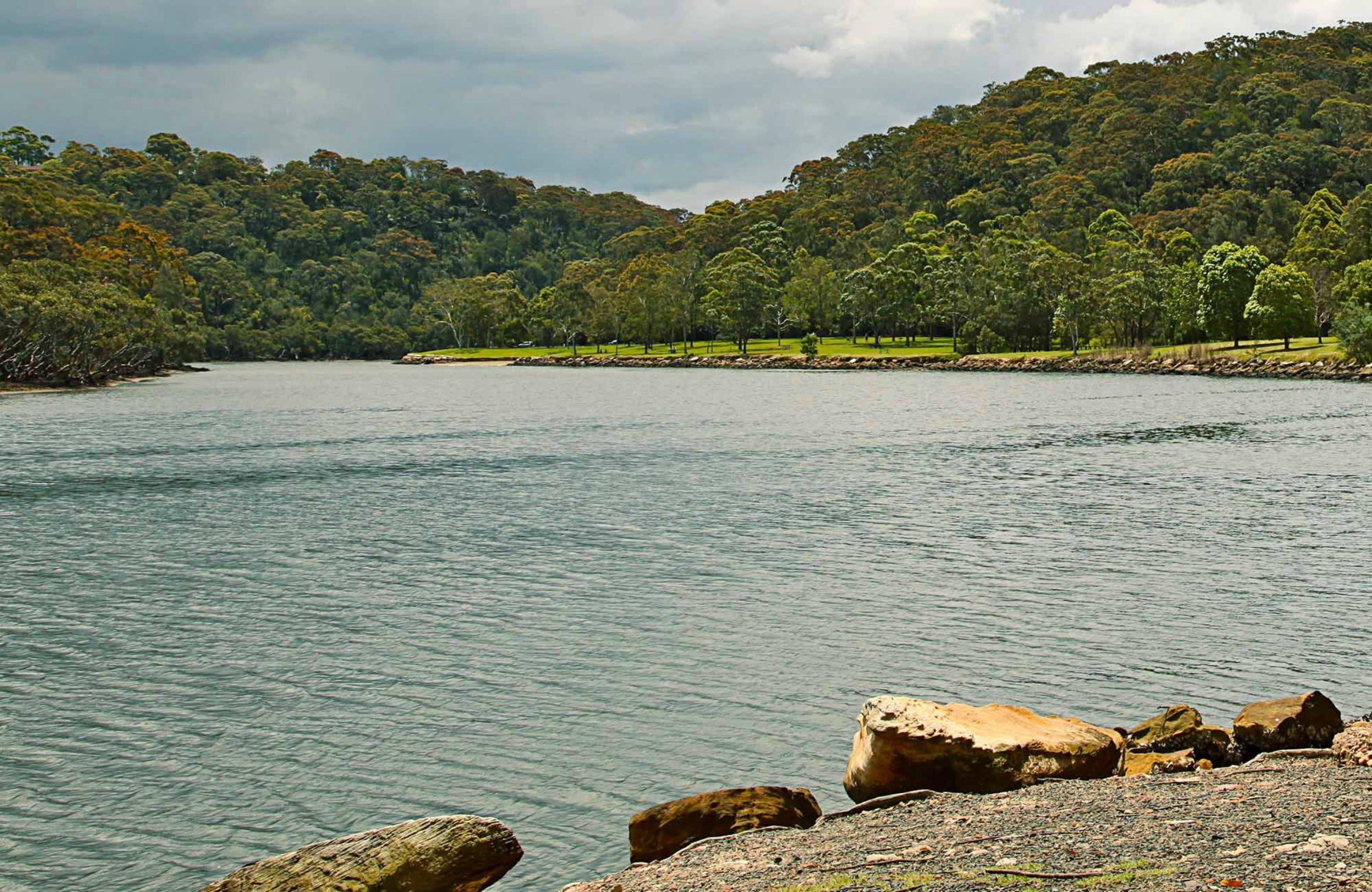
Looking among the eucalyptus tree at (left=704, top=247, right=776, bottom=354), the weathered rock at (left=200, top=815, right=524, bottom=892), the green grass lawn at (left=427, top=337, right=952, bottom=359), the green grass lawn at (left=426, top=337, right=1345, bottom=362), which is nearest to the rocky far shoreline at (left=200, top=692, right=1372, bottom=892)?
the weathered rock at (left=200, top=815, right=524, bottom=892)

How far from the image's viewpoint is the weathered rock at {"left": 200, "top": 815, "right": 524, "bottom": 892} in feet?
28.9

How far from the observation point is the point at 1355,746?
10734mm

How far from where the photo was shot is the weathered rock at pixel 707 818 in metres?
10.0

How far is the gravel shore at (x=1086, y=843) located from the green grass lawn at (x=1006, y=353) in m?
102

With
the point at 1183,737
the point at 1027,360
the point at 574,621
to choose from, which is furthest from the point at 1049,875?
the point at 1027,360

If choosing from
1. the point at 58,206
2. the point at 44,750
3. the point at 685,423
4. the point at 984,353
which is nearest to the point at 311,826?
the point at 44,750

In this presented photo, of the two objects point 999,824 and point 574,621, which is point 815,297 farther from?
point 999,824

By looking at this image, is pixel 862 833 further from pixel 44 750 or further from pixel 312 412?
pixel 312 412

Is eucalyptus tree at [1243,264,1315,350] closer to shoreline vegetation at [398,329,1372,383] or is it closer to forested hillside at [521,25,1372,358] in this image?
forested hillside at [521,25,1372,358]

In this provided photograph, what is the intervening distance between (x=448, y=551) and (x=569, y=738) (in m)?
13.6

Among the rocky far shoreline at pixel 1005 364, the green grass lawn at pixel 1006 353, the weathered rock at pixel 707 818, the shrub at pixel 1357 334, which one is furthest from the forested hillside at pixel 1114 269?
the weathered rock at pixel 707 818

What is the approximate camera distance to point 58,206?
139 metres

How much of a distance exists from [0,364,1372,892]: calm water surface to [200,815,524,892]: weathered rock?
3.53 feet

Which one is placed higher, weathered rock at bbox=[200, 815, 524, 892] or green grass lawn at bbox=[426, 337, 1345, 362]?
green grass lawn at bbox=[426, 337, 1345, 362]
